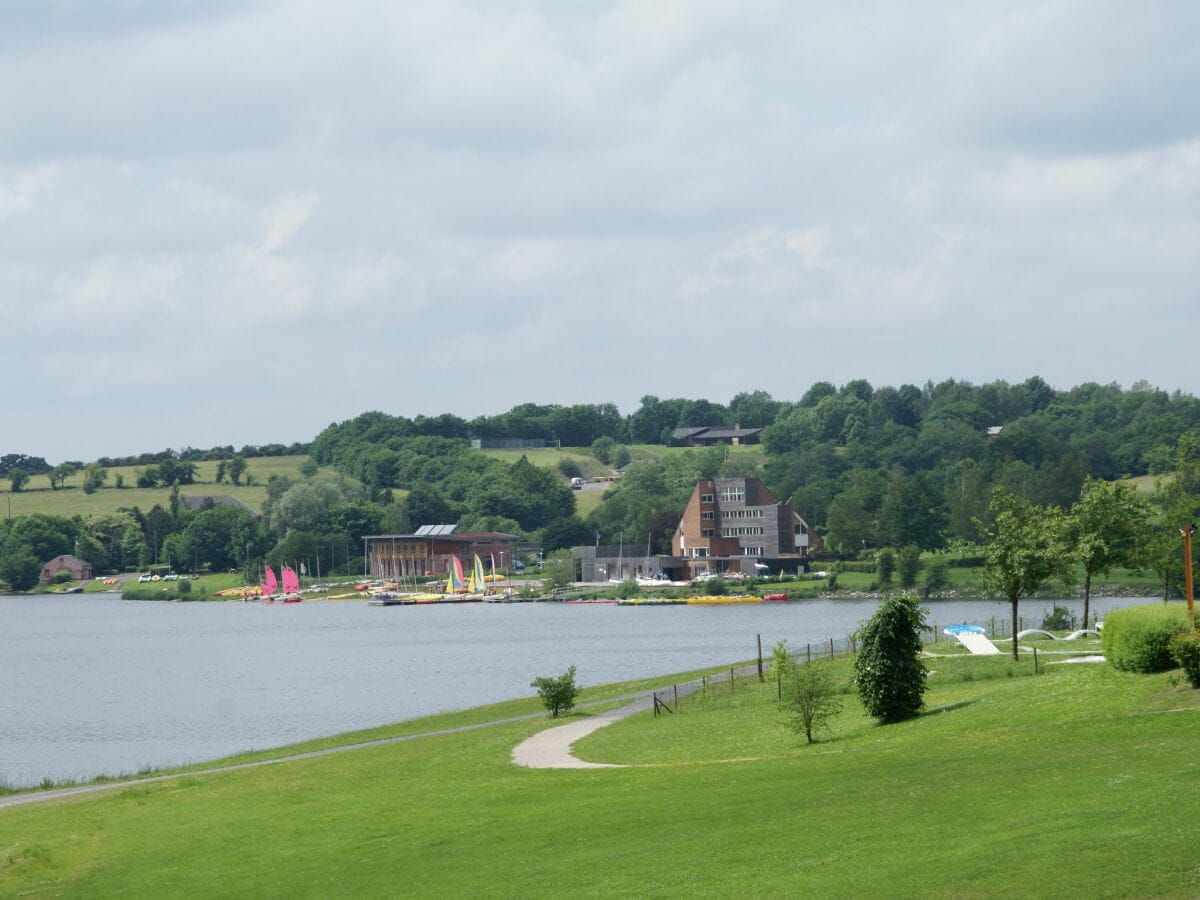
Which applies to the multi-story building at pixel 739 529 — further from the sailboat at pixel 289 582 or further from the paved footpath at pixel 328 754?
the paved footpath at pixel 328 754

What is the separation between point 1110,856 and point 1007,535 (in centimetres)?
3361

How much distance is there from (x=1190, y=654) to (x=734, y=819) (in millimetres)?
9075

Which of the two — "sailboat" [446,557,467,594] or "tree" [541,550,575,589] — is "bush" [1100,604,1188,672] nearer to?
"tree" [541,550,575,589]

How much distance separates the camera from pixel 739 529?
7175 inches

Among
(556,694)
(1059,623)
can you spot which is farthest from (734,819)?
(1059,623)

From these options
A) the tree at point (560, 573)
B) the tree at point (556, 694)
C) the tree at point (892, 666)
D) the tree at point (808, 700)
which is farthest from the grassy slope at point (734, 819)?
the tree at point (560, 573)

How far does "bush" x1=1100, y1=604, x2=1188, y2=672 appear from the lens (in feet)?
95.7

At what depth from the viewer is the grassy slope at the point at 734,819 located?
18.0m

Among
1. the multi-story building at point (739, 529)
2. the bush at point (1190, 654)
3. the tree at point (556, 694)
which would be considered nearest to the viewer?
the bush at point (1190, 654)

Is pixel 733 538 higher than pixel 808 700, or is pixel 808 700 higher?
pixel 733 538

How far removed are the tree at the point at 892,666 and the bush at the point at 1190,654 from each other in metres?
7.31

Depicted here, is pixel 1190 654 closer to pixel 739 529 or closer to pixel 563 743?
pixel 563 743

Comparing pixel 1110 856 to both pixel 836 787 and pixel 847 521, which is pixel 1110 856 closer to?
pixel 836 787

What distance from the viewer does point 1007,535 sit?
163 feet
